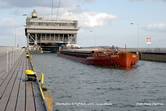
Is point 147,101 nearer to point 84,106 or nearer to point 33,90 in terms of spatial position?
point 84,106

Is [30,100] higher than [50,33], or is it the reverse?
[50,33]

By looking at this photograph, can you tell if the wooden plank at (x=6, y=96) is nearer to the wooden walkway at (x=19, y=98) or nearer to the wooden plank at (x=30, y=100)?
the wooden walkway at (x=19, y=98)

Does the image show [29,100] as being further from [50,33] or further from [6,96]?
[50,33]

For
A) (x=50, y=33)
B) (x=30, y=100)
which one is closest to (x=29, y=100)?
Result: (x=30, y=100)

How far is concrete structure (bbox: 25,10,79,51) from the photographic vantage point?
159625mm

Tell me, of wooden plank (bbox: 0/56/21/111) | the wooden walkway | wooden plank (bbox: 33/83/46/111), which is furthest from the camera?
wooden plank (bbox: 0/56/21/111)

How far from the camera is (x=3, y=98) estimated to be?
18.8 metres

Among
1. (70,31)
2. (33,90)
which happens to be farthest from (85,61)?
(70,31)

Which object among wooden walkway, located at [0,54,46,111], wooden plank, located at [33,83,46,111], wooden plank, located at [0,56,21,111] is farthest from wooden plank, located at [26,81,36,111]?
wooden plank, located at [0,56,21,111]

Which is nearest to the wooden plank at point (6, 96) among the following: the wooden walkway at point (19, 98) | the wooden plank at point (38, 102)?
the wooden walkway at point (19, 98)

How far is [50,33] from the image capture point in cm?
15938

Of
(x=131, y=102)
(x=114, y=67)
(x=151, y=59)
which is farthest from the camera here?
(x=151, y=59)

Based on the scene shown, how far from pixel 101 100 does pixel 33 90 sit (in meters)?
4.38

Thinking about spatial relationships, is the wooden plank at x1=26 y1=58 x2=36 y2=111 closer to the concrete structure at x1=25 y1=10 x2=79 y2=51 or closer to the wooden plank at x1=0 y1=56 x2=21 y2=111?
the wooden plank at x1=0 y1=56 x2=21 y2=111
